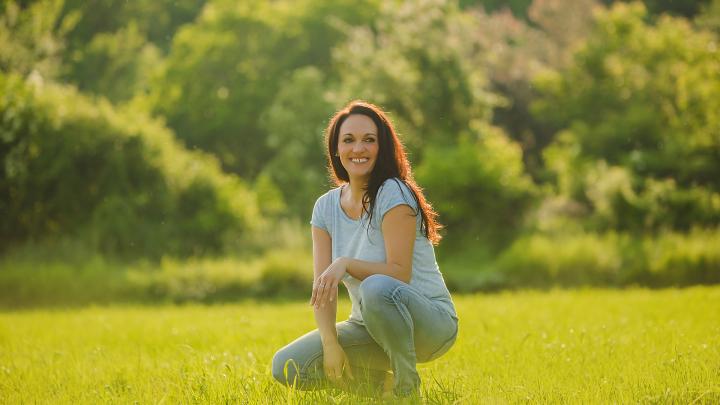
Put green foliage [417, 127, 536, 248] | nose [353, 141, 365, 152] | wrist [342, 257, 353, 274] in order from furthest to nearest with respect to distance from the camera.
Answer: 1. green foliage [417, 127, 536, 248]
2. nose [353, 141, 365, 152]
3. wrist [342, 257, 353, 274]

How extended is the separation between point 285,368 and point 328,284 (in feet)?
1.92

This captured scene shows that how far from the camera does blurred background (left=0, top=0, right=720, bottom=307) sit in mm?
14703

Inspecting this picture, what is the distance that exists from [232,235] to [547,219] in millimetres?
7373

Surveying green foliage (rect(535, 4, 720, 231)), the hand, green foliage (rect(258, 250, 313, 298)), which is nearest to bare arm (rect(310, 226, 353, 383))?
the hand

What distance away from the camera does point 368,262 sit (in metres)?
3.95

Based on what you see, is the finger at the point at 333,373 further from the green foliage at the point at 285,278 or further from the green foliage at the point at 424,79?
the green foliage at the point at 424,79

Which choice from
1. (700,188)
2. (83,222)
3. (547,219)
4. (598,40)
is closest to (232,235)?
(83,222)

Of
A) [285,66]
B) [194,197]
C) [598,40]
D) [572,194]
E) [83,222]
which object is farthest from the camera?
[285,66]

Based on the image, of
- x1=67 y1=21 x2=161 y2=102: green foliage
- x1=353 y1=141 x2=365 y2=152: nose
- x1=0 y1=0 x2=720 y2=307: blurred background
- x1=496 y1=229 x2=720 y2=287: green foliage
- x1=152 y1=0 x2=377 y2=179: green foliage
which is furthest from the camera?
x1=67 y1=21 x2=161 y2=102: green foliage

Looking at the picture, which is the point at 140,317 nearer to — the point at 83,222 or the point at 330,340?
the point at 83,222

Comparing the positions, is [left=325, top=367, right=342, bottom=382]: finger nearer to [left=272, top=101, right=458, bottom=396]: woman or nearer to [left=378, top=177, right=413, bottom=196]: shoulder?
[left=272, top=101, right=458, bottom=396]: woman

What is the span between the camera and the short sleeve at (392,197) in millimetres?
3979

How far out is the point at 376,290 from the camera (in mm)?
3734

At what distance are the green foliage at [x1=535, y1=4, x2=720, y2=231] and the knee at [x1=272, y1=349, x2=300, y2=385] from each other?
1368cm
